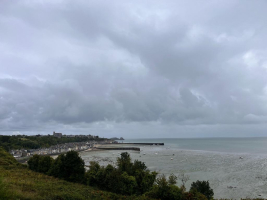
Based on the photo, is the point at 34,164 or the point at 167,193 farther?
the point at 34,164

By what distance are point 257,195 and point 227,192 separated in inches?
174

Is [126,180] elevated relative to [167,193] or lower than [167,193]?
lower

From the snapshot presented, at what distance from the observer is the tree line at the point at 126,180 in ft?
69.9

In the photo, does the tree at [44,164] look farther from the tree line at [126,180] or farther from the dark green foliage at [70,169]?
the dark green foliage at [70,169]

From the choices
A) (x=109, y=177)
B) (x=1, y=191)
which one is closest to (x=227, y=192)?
(x=109, y=177)

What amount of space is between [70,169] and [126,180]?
1148cm

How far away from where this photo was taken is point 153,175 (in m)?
28.2

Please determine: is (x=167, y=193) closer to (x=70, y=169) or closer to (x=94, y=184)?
(x=94, y=184)

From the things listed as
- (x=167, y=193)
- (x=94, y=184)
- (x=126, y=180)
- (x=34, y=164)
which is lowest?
(x=94, y=184)

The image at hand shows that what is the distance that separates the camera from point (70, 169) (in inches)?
1280

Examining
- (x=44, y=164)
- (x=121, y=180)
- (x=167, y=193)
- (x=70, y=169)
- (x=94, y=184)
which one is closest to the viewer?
(x=167, y=193)

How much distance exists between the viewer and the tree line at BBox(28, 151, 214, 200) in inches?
838

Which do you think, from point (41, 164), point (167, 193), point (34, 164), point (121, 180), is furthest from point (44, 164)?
point (167, 193)

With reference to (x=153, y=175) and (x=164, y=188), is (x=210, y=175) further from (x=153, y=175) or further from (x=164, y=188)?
(x=164, y=188)
